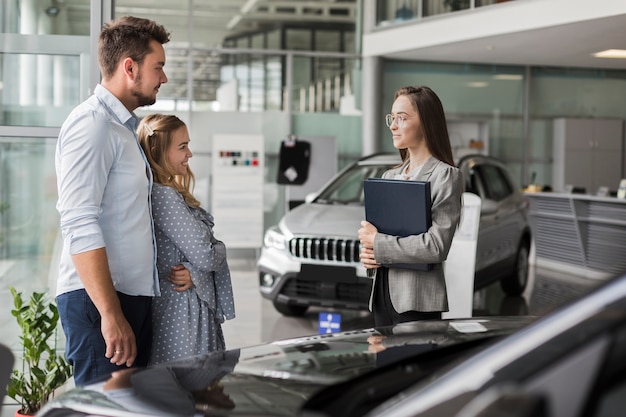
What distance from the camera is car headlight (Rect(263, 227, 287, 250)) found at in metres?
7.79

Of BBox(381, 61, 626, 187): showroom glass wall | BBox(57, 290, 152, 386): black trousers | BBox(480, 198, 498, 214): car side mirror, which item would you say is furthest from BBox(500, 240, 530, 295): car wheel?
BBox(57, 290, 152, 386): black trousers

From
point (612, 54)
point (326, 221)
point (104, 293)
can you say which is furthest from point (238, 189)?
point (104, 293)

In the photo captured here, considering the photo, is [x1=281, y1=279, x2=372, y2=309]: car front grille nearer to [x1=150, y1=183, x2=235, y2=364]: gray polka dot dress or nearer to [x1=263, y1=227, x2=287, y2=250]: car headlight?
[x1=263, y1=227, x2=287, y2=250]: car headlight

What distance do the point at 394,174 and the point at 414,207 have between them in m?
0.37

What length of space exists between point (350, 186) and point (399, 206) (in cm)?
535

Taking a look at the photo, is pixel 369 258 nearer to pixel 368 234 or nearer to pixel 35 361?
pixel 368 234

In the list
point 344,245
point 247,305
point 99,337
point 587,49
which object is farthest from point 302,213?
point 587,49

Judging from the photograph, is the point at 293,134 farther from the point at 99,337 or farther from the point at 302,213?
the point at 99,337

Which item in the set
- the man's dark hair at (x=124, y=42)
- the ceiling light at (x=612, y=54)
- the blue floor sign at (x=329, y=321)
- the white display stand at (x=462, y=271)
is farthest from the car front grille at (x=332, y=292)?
the ceiling light at (x=612, y=54)

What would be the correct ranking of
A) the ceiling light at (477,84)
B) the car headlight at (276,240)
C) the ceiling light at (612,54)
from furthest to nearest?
the ceiling light at (477,84), the ceiling light at (612,54), the car headlight at (276,240)

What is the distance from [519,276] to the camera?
10094 millimetres

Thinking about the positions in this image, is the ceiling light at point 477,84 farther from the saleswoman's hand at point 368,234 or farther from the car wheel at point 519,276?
the saleswoman's hand at point 368,234

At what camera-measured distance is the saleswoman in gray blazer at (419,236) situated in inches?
129

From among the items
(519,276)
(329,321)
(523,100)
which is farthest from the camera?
(523,100)
